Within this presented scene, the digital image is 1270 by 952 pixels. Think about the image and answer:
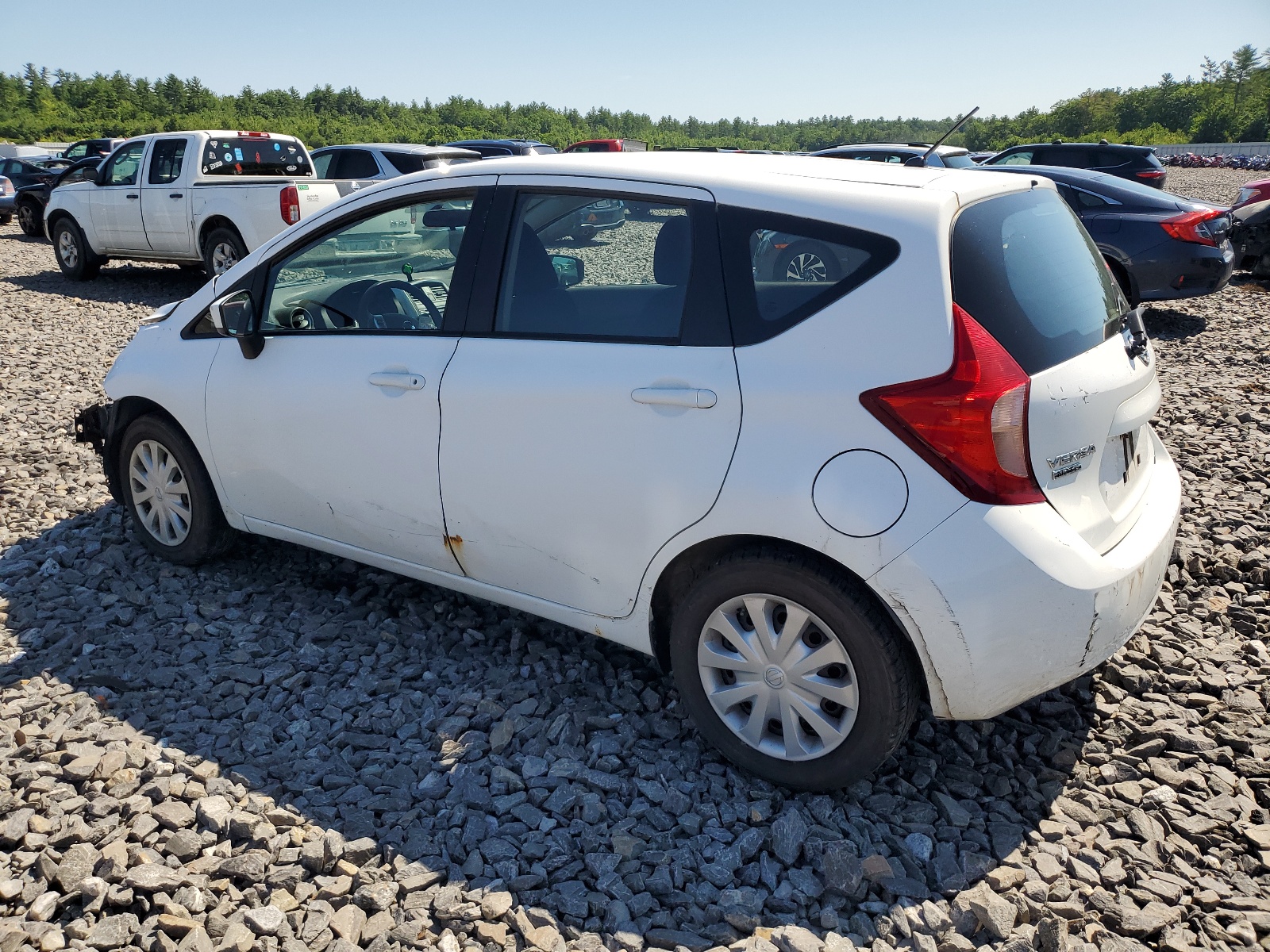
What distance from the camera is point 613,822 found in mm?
2945

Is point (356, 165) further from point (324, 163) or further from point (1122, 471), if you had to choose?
point (1122, 471)

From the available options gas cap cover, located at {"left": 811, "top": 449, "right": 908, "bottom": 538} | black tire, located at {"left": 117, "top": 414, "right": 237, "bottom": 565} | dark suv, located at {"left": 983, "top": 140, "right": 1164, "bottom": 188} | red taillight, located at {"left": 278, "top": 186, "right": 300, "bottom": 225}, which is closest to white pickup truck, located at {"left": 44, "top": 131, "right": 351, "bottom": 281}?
red taillight, located at {"left": 278, "top": 186, "right": 300, "bottom": 225}

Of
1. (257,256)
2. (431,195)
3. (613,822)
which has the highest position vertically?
(431,195)

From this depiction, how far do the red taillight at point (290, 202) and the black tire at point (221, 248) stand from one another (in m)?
0.85

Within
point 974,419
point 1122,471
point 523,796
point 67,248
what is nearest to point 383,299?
point 523,796

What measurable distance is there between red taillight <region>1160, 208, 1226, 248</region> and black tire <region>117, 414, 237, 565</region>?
9170mm

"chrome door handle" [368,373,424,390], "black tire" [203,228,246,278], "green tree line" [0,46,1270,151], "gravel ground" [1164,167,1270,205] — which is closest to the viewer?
"chrome door handle" [368,373,424,390]

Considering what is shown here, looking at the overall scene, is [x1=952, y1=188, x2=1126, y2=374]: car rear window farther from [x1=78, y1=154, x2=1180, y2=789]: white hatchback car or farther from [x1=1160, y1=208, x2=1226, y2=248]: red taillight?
[x1=1160, y1=208, x2=1226, y2=248]: red taillight

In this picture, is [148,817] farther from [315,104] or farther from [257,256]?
[315,104]

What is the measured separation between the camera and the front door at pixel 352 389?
11.5 ft

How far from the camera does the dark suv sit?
1570 centimetres

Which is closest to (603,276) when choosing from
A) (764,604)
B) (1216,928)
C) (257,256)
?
(764,604)

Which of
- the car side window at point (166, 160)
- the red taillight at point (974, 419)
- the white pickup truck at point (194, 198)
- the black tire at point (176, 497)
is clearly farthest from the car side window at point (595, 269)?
the car side window at point (166, 160)

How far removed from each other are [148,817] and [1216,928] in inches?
117
